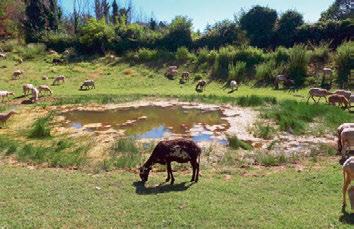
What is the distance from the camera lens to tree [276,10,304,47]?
3806 centimetres

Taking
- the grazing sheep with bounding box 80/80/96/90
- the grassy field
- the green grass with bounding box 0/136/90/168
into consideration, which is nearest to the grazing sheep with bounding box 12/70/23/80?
the grazing sheep with bounding box 80/80/96/90

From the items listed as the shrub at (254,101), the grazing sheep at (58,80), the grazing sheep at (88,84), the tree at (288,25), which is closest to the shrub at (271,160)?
the shrub at (254,101)

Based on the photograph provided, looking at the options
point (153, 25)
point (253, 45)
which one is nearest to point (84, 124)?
point (253, 45)

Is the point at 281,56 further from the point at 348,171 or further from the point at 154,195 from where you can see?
the point at 154,195

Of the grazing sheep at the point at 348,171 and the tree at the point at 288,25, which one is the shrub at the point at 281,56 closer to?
the tree at the point at 288,25

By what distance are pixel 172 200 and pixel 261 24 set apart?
31309 millimetres

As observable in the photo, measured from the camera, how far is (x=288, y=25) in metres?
38.3

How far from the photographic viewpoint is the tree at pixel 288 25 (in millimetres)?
38062

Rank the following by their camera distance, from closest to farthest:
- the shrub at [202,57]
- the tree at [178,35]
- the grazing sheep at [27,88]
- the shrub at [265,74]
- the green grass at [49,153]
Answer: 1. the green grass at [49,153]
2. the grazing sheep at [27,88]
3. the shrub at [265,74]
4. the shrub at [202,57]
5. the tree at [178,35]

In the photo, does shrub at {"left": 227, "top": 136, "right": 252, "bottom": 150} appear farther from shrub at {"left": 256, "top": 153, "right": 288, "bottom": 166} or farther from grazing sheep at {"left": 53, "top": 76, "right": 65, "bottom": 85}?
grazing sheep at {"left": 53, "top": 76, "right": 65, "bottom": 85}

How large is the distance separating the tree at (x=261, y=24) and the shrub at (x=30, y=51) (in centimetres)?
2003

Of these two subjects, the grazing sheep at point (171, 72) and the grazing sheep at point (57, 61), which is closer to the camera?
the grazing sheep at point (171, 72)

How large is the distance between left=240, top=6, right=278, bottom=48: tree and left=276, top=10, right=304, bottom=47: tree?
94 cm

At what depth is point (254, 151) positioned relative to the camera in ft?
51.5
